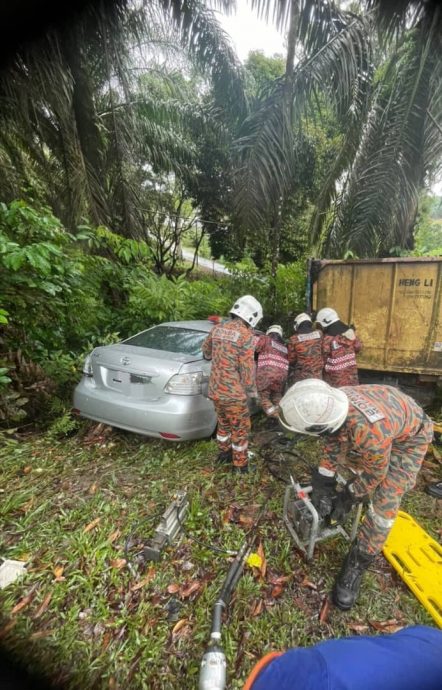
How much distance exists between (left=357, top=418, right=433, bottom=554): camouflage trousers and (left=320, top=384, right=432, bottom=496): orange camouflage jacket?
38mm

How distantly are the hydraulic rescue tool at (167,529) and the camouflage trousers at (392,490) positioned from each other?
1247mm

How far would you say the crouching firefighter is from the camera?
70.1 inches

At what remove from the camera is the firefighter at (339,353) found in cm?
397

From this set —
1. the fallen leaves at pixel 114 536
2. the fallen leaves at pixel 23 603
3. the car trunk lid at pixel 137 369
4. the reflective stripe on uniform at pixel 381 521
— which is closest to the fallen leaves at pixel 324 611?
the reflective stripe on uniform at pixel 381 521

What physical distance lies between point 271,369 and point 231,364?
1.12 meters

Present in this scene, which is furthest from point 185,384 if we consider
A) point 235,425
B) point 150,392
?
point 235,425

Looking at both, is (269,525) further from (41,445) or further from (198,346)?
(41,445)

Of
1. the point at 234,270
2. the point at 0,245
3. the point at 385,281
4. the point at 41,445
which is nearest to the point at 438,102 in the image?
the point at 385,281

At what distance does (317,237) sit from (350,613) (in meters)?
7.83

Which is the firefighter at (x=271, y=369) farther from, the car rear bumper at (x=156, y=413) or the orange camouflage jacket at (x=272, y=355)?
the car rear bumper at (x=156, y=413)

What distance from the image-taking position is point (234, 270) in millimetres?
7328

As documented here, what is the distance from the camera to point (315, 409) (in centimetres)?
175

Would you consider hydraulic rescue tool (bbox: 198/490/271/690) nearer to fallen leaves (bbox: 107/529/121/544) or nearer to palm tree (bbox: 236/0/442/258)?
fallen leaves (bbox: 107/529/121/544)

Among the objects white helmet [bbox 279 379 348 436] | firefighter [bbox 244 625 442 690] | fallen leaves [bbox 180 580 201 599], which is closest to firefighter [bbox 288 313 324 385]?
white helmet [bbox 279 379 348 436]
